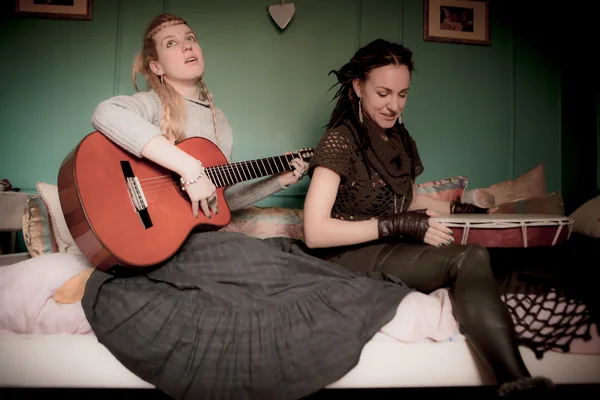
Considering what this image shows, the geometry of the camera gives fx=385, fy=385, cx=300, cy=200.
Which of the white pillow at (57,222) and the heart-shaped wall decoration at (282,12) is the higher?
the heart-shaped wall decoration at (282,12)

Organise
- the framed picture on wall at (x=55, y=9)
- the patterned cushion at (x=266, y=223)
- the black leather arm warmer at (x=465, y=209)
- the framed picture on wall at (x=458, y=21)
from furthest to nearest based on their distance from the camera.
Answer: the framed picture on wall at (x=458, y=21)
the framed picture on wall at (x=55, y=9)
the patterned cushion at (x=266, y=223)
the black leather arm warmer at (x=465, y=209)

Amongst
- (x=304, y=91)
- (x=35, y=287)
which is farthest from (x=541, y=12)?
(x=35, y=287)

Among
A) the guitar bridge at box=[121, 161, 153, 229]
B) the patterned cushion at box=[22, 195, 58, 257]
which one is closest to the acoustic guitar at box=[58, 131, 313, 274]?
the guitar bridge at box=[121, 161, 153, 229]

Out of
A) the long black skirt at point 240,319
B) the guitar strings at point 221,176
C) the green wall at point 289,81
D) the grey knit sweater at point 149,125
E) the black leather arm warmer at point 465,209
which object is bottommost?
the long black skirt at point 240,319

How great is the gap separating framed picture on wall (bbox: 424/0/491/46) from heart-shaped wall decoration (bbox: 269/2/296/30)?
99cm

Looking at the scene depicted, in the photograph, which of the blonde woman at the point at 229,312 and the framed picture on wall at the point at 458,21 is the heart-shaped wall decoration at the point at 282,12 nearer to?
the framed picture on wall at the point at 458,21

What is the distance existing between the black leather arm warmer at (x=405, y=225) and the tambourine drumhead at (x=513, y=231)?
9 cm

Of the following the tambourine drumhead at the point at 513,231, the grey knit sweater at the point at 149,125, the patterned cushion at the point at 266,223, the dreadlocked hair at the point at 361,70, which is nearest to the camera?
the tambourine drumhead at the point at 513,231

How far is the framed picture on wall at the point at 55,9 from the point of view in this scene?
8.43ft

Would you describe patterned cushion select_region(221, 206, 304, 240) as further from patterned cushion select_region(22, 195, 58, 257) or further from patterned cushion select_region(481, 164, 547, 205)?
patterned cushion select_region(481, 164, 547, 205)

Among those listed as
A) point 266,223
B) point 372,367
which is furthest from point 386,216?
point 266,223

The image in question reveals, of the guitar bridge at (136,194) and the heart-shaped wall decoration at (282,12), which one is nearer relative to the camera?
the guitar bridge at (136,194)

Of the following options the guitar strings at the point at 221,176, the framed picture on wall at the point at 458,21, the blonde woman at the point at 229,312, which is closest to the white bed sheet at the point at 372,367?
the blonde woman at the point at 229,312

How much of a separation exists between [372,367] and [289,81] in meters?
2.07
